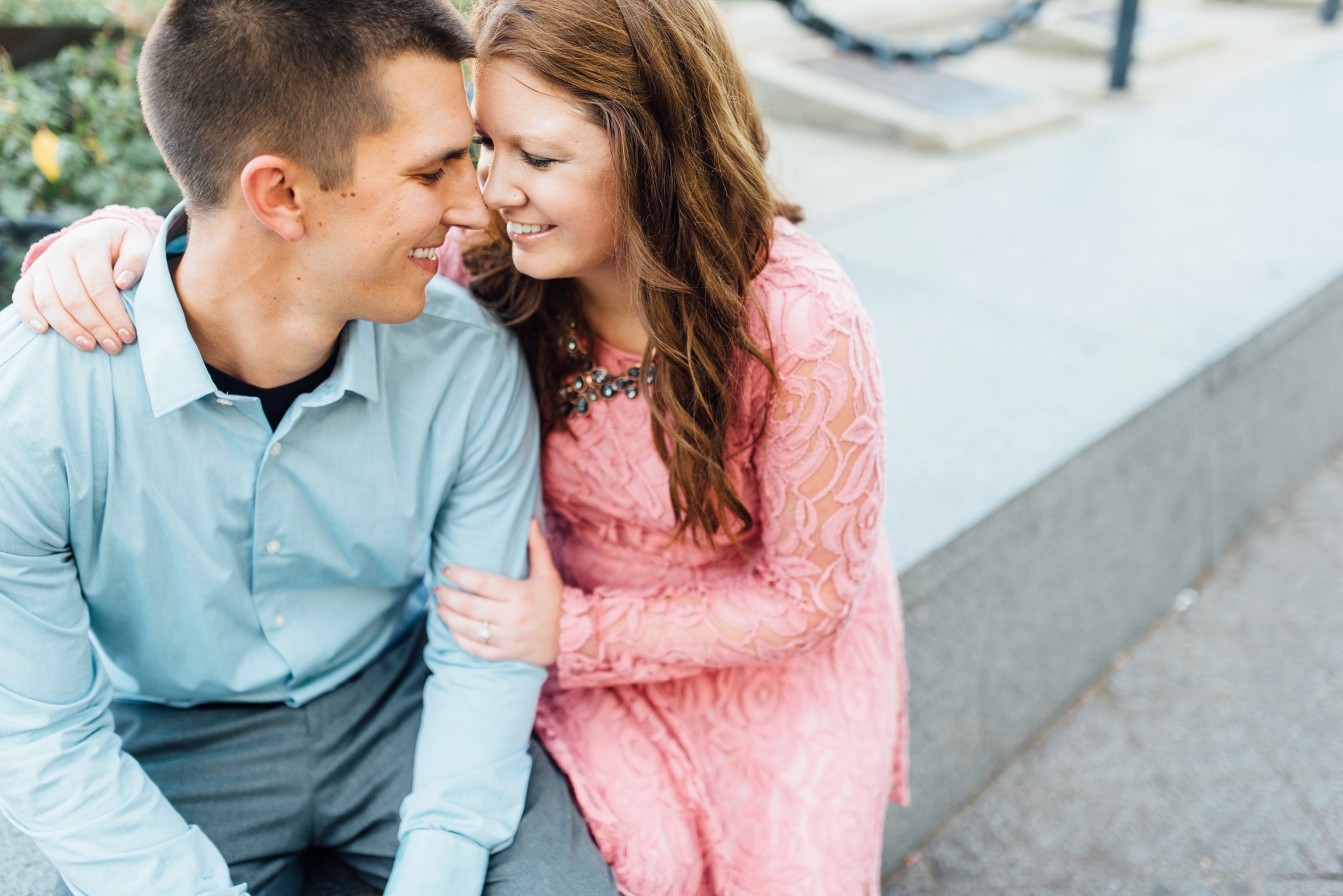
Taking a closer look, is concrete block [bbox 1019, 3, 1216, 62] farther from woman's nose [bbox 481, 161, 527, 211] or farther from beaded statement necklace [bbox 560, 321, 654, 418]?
woman's nose [bbox 481, 161, 527, 211]

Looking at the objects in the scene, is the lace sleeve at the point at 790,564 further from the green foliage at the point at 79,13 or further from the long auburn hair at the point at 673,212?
the green foliage at the point at 79,13

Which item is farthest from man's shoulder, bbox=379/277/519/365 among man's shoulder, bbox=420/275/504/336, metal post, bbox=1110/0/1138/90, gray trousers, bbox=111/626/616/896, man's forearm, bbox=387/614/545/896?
metal post, bbox=1110/0/1138/90

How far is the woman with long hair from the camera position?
63.7 inches

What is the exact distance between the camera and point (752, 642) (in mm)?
1839

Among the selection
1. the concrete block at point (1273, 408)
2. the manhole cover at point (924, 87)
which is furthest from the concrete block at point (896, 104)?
the concrete block at point (1273, 408)

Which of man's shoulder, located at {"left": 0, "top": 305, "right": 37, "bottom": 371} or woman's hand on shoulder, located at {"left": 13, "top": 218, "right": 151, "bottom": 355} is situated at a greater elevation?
woman's hand on shoulder, located at {"left": 13, "top": 218, "right": 151, "bottom": 355}

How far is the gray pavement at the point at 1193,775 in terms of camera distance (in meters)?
2.55

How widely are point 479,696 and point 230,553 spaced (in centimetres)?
45

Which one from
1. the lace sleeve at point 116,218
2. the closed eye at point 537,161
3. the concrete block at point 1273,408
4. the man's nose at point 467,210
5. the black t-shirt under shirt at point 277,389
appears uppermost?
the closed eye at point 537,161

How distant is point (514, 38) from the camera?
5.13 feet

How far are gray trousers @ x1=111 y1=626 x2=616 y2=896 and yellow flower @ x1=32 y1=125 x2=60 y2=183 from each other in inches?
65.1

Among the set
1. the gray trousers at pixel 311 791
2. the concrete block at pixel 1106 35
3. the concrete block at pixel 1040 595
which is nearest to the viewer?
the gray trousers at pixel 311 791

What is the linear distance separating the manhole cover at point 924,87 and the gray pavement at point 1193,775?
3.37m

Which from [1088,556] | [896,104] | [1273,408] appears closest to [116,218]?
[1088,556]
